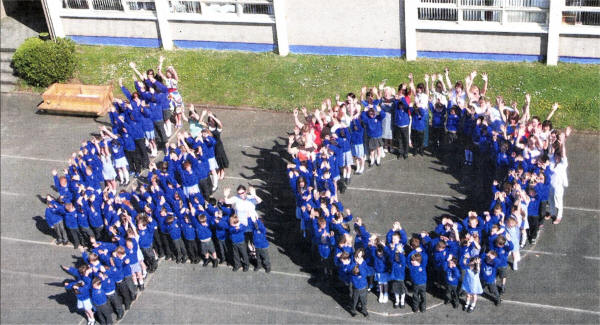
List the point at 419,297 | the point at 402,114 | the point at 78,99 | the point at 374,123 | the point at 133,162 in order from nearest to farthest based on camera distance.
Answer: the point at 419,297 → the point at 374,123 → the point at 402,114 → the point at 133,162 → the point at 78,99

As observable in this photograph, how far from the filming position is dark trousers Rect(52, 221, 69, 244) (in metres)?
16.6

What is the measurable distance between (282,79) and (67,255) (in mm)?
8837

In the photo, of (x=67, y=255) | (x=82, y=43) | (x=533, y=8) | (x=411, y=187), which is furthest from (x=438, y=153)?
(x=82, y=43)

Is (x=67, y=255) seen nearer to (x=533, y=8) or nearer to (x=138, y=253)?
(x=138, y=253)

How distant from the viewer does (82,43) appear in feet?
85.8

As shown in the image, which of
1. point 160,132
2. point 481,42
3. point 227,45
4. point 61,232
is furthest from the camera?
point 227,45

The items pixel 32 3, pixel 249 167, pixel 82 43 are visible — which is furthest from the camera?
pixel 32 3

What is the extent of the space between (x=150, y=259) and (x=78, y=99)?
8.82 meters

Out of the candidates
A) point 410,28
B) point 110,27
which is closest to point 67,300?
point 410,28

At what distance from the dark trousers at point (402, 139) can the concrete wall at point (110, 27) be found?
1043cm

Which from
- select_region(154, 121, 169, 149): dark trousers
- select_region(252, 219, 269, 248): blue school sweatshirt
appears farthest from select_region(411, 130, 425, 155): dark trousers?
select_region(154, 121, 169, 149): dark trousers

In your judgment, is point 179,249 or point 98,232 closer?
point 179,249

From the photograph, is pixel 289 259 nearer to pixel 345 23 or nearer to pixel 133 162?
pixel 133 162

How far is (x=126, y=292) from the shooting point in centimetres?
1471
